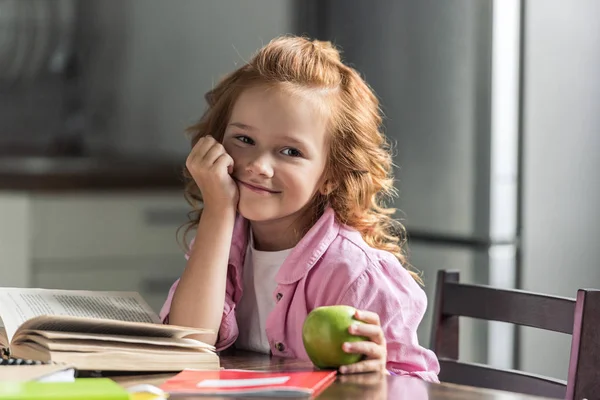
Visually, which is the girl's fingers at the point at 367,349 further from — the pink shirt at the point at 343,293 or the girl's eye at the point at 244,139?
the girl's eye at the point at 244,139

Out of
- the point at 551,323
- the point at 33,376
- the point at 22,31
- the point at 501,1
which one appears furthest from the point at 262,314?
the point at 22,31

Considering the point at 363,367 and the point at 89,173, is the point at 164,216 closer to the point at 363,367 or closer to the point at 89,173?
the point at 89,173

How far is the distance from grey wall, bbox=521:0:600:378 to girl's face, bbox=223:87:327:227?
1.22 m

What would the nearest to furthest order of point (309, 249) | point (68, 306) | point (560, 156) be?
1. point (68, 306)
2. point (309, 249)
3. point (560, 156)

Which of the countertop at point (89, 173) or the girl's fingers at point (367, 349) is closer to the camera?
the girl's fingers at point (367, 349)

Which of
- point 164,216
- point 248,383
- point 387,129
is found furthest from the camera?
point 164,216

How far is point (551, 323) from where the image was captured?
144 centimetres

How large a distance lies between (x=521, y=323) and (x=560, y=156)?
112cm

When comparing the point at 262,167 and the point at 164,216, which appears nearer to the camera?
the point at 262,167

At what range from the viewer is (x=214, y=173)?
56.6 inches

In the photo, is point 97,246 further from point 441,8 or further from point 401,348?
point 401,348

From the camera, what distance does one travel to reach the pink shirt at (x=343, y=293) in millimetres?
1317

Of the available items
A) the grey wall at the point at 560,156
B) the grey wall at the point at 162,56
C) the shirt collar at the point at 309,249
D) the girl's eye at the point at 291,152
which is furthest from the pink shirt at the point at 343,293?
the grey wall at the point at 162,56

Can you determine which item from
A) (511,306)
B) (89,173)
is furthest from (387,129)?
(511,306)
